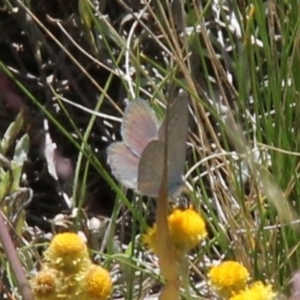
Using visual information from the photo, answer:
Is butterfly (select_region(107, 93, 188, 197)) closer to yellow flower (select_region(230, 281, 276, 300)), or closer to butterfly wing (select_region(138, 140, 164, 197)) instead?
butterfly wing (select_region(138, 140, 164, 197))

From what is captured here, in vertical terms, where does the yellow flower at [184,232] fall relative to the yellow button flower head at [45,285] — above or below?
above

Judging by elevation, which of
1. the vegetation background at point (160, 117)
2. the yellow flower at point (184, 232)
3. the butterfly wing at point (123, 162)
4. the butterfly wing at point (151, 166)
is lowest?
the vegetation background at point (160, 117)

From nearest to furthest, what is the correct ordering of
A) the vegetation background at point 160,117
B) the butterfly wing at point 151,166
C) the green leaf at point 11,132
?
the butterfly wing at point 151,166, the vegetation background at point 160,117, the green leaf at point 11,132

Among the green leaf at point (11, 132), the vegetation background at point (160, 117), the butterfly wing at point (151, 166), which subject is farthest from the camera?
the green leaf at point (11, 132)

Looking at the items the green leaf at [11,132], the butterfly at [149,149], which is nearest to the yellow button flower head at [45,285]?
the butterfly at [149,149]

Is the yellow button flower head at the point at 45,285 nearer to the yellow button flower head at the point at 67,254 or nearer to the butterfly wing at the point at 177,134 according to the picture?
the yellow button flower head at the point at 67,254

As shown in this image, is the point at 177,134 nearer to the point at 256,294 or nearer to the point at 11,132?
the point at 256,294

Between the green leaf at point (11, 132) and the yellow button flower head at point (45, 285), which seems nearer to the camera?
the yellow button flower head at point (45, 285)
